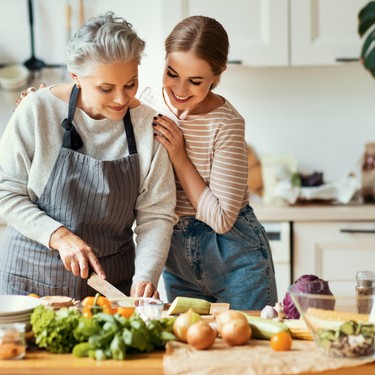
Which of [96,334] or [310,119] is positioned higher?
[310,119]

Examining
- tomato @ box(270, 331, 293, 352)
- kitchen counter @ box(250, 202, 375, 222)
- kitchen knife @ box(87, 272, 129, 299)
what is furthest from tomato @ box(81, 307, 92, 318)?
kitchen counter @ box(250, 202, 375, 222)

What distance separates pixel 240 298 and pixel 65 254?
64 cm

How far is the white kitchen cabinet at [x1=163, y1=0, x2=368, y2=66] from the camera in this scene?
4016mm

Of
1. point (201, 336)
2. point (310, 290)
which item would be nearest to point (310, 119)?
point (310, 290)

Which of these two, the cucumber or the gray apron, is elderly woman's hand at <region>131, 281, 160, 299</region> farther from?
the cucumber

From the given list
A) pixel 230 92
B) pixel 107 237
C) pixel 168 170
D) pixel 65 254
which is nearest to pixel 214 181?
pixel 168 170

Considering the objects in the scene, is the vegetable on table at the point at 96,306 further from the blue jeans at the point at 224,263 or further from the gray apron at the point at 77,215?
the blue jeans at the point at 224,263

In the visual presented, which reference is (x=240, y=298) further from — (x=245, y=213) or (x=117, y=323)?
(x=117, y=323)

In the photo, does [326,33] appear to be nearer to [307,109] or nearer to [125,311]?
[307,109]

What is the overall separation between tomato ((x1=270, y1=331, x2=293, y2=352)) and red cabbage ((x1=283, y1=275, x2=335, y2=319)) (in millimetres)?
84

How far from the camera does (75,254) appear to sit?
86.8 inches

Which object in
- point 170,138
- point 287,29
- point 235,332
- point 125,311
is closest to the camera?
point 235,332

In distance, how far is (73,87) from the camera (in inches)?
94.2

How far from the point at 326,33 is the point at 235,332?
8.39ft
